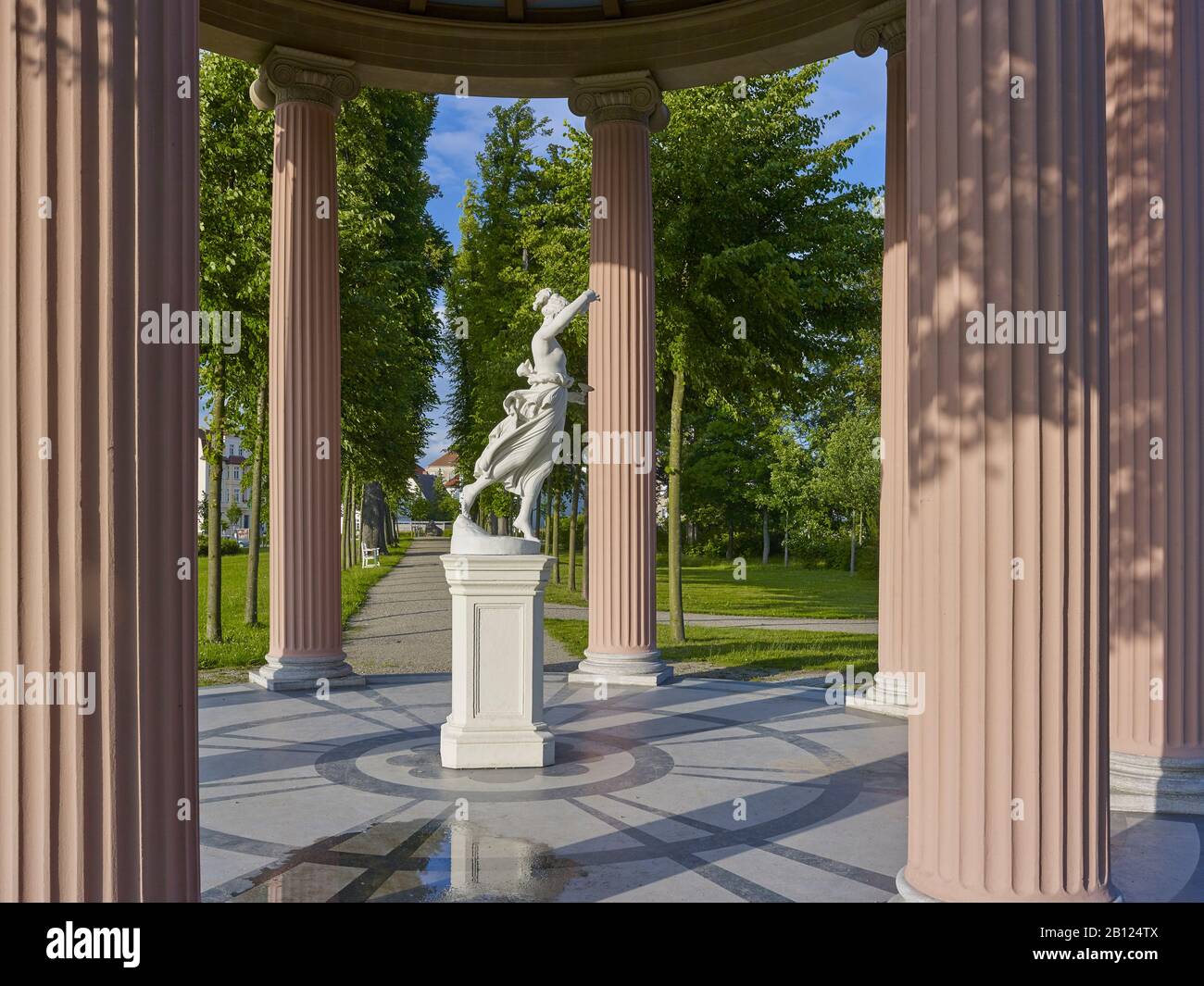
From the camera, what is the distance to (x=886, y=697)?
13469mm

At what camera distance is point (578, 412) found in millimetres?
26797

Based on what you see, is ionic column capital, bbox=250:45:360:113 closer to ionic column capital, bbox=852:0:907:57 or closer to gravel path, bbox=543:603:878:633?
ionic column capital, bbox=852:0:907:57

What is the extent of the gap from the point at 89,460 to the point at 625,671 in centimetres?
1176

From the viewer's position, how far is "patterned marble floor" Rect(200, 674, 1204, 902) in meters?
6.92

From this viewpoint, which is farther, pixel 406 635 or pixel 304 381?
pixel 406 635

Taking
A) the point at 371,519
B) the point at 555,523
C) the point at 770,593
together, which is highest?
the point at 555,523

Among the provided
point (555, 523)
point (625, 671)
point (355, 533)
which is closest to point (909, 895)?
point (625, 671)

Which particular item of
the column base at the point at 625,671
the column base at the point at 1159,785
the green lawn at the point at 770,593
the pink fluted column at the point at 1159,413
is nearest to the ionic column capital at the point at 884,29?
the pink fluted column at the point at 1159,413

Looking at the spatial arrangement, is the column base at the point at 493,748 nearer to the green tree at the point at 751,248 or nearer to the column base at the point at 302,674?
the column base at the point at 302,674

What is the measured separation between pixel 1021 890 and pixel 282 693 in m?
11.3

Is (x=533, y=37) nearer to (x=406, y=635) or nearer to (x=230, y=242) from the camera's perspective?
(x=230, y=242)

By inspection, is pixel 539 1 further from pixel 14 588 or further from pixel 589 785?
→ pixel 14 588
